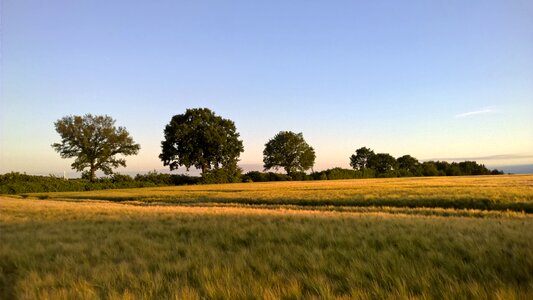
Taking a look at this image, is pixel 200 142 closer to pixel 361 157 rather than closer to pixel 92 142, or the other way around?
pixel 92 142

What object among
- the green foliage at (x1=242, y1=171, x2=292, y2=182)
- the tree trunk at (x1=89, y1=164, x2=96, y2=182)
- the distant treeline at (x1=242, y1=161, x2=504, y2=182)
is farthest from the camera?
the distant treeline at (x1=242, y1=161, x2=504, y2=182)

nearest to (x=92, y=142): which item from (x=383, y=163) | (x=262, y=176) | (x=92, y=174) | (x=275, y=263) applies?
(x=92, y=174)

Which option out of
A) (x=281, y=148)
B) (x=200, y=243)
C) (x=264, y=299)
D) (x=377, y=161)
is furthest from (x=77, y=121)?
(x=377, y=161)

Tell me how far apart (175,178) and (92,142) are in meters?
18.0

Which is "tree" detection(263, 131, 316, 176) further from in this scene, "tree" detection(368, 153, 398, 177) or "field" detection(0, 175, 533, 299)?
"field" detection(0, 175, 533, 299)

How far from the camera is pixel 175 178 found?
81.0m

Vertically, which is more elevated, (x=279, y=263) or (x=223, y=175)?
(x=223, y=175)

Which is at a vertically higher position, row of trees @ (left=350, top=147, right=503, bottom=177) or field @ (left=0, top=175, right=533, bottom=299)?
row of trees @ (left=350, top=147, right=503, bottom=177)

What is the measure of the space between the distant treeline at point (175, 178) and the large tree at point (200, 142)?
3376 mm

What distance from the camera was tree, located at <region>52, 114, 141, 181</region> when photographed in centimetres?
6881

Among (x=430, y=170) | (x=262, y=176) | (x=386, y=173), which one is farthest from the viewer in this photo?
(x=430, y=170)

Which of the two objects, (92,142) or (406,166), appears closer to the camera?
(92,142)

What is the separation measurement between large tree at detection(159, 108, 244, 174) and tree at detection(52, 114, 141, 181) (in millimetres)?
8047

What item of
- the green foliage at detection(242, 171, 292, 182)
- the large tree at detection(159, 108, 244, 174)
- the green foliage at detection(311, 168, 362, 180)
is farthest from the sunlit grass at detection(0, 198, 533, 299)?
the green foliage at detection(311, 168, 362, 180)
